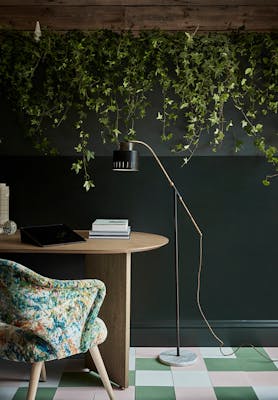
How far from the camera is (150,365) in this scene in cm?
311

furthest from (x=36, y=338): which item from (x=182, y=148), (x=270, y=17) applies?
(x=270, y=17)

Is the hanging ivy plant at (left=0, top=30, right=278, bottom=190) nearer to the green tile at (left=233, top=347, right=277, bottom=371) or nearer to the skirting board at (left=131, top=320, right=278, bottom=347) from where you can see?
the skirting board at (left=131, top=320, right=278, bottom=347)

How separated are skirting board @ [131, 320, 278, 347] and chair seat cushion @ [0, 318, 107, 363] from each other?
1065 mm

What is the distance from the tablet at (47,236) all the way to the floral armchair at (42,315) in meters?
0.45

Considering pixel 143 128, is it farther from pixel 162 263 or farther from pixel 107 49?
pixel 162 263

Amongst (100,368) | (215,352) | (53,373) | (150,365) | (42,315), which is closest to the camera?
(42,315)

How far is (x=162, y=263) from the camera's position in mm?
3453

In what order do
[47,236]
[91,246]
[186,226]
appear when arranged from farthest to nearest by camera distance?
[186,226] < [47,236] < [91,246]

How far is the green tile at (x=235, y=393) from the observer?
2.68 m

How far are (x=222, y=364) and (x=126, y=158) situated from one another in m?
1.40

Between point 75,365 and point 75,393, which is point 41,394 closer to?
point 75,393

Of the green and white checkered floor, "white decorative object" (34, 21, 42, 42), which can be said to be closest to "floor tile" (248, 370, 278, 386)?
the green and white checkered floor

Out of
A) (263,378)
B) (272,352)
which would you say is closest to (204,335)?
(272,352)

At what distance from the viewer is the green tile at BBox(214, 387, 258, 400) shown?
105 inches
